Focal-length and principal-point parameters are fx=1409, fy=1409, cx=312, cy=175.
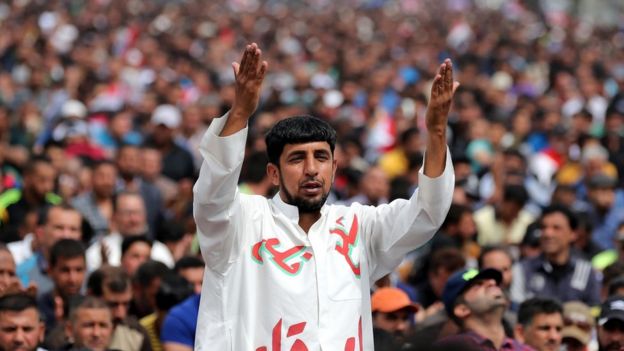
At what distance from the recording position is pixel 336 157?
21.3 ft

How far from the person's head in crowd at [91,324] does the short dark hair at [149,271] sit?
1.18 m

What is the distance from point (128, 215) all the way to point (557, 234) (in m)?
3.37

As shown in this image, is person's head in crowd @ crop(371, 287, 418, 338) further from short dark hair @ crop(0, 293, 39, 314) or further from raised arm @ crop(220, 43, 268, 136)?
raised arm @ crop(220, 43, 268, 136)

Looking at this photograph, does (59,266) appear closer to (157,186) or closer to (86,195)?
(86,195)

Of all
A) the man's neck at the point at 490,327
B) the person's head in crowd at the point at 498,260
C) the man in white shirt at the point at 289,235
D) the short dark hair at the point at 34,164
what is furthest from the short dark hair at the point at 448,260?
the man in white shirt at the point at 289,235

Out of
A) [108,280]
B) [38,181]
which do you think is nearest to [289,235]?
[108,280]

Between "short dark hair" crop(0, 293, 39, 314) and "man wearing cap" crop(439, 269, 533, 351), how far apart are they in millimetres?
2286

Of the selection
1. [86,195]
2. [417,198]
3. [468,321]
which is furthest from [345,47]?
[417,198]

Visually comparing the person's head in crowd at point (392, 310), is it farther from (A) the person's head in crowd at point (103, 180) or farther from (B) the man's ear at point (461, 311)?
(A) the person's head in crowd at point (103, 180)

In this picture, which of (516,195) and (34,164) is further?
(516,195)

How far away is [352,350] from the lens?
5.51m

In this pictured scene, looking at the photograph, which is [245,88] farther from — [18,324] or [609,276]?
[609,276]

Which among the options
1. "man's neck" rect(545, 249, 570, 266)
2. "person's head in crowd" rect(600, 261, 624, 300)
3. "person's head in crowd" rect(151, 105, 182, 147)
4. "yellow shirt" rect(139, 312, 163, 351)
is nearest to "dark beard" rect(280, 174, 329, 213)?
"yellow shirt" rect(139, 312, 163, 351)

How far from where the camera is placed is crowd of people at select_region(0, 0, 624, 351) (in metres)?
8.34
